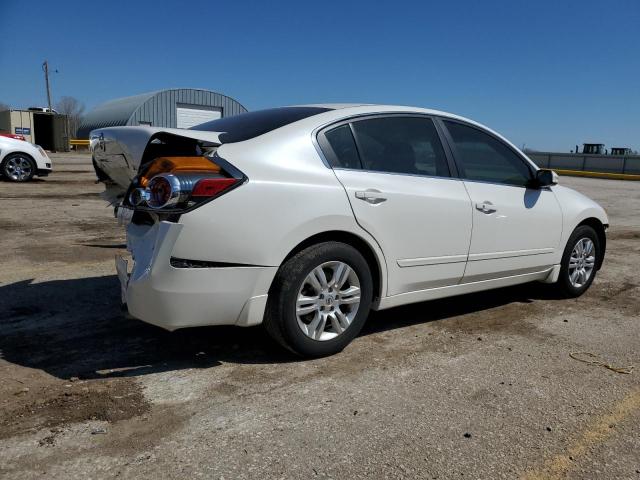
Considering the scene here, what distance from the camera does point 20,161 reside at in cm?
1486

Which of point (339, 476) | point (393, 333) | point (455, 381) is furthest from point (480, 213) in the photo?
point (339, 476)

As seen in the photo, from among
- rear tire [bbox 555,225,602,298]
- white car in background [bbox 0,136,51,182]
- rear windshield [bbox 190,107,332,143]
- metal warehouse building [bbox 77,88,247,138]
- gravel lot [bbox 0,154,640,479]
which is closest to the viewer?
gravel lot [bbox 0,154,640,479]

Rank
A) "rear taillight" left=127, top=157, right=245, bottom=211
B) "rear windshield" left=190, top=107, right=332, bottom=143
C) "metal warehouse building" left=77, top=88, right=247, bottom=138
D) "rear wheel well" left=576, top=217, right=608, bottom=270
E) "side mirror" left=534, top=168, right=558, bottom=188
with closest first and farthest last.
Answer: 1. "rear taillight" left=127, top=157, right=245, bottom=211
2. "rear windshield" left=190, top=107, right=332, bottom=143
3. "side mirror" left=534, top=168, right=558, bottom=188
4. "rear wheel well" left=576, top=217, right=608, bottom=270
5. "metal warehouse building" left=77, top=88, right=247, bottom=138

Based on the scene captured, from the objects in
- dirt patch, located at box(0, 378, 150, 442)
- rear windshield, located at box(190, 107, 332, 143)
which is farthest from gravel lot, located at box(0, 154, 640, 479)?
rear windshield, located at box(190, 107, 332, 143)

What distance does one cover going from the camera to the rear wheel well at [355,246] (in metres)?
3.62

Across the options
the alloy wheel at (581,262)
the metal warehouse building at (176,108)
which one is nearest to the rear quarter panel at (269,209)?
the alloy wheel at (581,262)

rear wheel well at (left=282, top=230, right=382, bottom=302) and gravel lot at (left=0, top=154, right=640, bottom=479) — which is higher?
rear wheel well at (left=282, top=230, right=382, bottom=302)

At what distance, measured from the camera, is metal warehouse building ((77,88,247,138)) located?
4369cm

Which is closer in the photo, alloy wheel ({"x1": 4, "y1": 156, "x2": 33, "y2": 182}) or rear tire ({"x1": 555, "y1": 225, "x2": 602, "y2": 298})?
rear tire ({"x1": 555, "y1": 225, "x2": 602, "y2": 298})

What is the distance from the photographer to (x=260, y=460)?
2.59 m

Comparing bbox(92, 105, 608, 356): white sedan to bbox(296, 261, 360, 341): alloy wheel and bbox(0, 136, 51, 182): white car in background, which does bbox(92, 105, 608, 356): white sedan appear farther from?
bbox(0, 136, 51, 182): white car in background

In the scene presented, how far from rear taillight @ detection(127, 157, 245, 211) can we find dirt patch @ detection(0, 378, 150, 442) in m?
1.03

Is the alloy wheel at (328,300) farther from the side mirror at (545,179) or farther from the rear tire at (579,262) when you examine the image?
the rear tire at (579,262)

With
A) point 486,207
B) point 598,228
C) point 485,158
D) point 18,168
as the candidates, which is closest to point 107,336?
point 486,207
